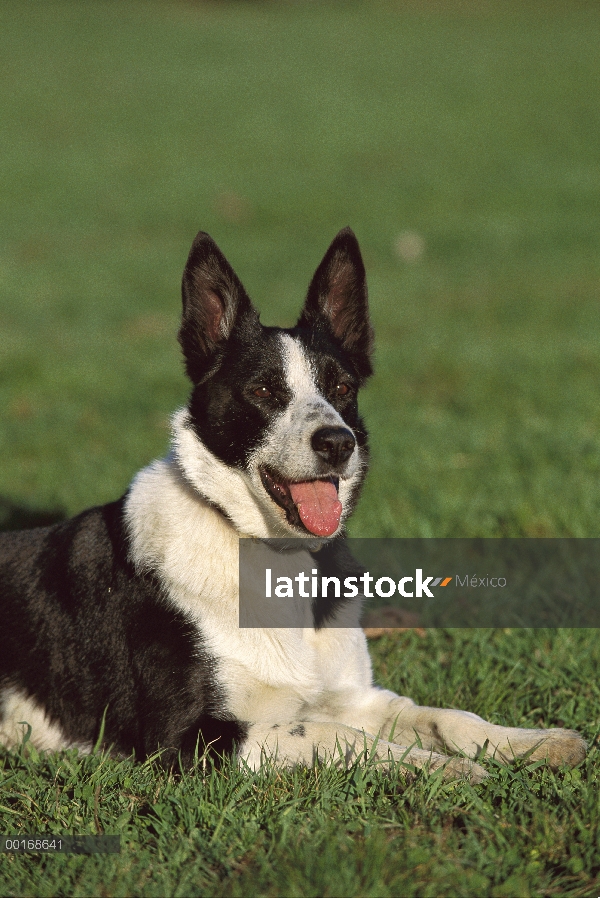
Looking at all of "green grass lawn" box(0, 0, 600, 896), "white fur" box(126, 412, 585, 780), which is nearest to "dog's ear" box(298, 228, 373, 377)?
"white fur" box(126, 412, 585, 780)

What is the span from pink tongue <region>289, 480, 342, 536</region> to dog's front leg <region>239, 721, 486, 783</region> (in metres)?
0.64

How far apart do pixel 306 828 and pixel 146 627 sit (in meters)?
0.93

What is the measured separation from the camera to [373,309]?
11742 mm

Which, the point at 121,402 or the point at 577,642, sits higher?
the point at 121,402

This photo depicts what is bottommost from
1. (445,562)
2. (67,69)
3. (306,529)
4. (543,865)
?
(543,865)

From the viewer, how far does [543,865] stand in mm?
2580

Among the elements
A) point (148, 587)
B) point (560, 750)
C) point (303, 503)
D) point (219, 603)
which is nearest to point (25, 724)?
point (148, 587)

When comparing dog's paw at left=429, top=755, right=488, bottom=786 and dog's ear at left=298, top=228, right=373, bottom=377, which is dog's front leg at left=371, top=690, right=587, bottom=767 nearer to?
dog's paw at left=429, top=755, right=488, bottom=786

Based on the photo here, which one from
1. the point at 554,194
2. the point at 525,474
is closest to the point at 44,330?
the point at 525,474

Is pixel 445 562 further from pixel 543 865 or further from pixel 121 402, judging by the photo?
pixel 121 402

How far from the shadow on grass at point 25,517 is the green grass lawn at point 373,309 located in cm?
3

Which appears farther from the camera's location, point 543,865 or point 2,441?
point 2,441

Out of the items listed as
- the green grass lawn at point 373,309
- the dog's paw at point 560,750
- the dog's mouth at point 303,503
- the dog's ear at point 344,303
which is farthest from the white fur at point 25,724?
the dog's ear at point 344,303

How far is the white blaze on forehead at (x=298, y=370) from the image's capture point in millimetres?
3527
